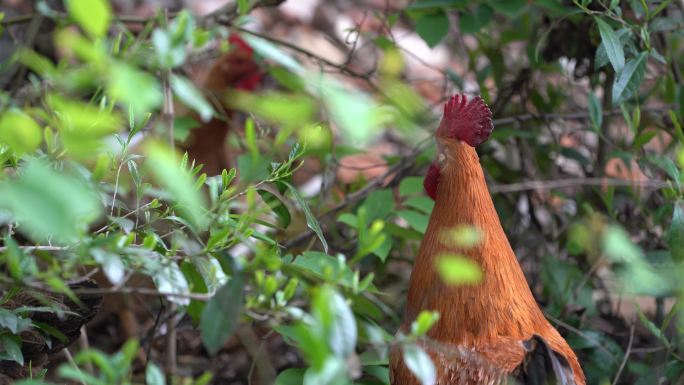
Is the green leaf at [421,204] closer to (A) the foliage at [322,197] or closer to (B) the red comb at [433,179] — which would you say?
(A) the foliage at [322,197]

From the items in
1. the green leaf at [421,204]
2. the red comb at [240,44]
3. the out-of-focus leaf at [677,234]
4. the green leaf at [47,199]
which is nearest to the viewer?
the green leaf at [47,199]

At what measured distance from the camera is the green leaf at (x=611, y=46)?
2.32m

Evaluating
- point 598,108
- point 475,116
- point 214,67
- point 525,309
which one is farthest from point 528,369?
point 214,67

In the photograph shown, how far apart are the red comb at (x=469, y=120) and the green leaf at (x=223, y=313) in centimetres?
92

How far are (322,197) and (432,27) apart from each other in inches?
27.0

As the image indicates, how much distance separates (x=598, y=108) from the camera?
2.78 m

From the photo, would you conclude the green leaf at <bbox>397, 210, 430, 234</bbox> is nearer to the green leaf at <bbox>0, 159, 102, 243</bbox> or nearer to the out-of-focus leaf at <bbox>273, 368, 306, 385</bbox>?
the out-of-focus leaf at <bbox>273, 368, 306, 385</bbox>

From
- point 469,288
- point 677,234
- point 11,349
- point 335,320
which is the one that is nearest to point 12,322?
point 11,349

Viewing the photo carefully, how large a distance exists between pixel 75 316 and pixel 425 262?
0.88 meters

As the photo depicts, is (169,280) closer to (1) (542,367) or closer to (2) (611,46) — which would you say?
(1) (542,367)

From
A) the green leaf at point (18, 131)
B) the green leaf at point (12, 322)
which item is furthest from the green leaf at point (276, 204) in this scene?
the green leaf at point (18, 131)

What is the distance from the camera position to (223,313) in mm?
1497

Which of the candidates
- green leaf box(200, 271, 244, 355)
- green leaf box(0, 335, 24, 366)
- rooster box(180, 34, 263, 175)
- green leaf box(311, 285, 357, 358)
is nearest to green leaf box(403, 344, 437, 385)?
green leaf box(311, 285, 357, 358)

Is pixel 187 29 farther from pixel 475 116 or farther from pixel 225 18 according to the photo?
pixel 225 18
